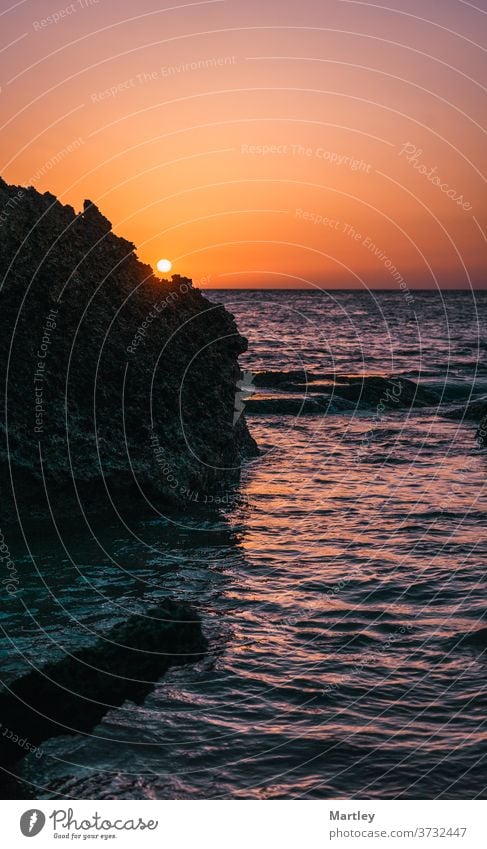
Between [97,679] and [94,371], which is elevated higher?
[94,371]

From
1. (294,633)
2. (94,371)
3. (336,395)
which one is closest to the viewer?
(294,633)

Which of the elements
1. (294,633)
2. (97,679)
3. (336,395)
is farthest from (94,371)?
(336,395)

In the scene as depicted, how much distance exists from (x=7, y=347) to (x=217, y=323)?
17.7ft

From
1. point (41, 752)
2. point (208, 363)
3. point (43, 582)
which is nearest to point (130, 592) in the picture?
point (43, 582)

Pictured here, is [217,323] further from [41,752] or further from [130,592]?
[41,752]

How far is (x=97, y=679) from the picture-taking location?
8.86 metres
